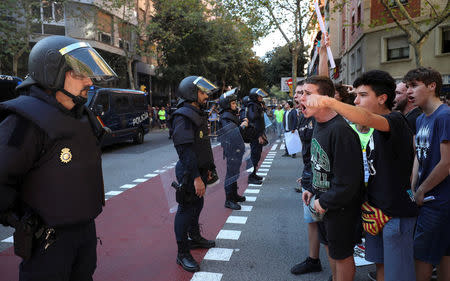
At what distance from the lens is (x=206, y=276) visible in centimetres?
342

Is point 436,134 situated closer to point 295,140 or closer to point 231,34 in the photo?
point 295,140

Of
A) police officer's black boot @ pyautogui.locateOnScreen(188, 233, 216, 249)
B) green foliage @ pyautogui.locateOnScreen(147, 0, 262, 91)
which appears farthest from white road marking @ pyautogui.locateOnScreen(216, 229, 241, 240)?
green foliage @ pyautogui.locateOnScreen(147, 0, 262, 91)

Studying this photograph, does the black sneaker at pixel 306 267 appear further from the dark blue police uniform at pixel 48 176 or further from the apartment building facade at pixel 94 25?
the apartment building facade at pixel 94 25

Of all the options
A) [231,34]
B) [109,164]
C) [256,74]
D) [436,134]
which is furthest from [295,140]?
[256,74]

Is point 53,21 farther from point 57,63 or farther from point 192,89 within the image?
point 57,63

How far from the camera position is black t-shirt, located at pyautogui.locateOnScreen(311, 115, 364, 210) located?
2234 mm

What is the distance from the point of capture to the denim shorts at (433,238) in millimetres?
2451

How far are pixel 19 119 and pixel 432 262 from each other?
9.12ft

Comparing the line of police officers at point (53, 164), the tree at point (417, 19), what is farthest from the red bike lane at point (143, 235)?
the tree at point (417, 19)

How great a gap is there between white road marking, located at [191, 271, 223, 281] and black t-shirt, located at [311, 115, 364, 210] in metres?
1.57

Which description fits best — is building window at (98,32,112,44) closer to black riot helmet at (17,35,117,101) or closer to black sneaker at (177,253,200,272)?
black sneaker at (177,253,200,272)

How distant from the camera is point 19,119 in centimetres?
174

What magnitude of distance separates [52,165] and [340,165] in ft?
5.61

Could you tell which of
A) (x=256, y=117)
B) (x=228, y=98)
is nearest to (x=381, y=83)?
(x=228, y=98)
